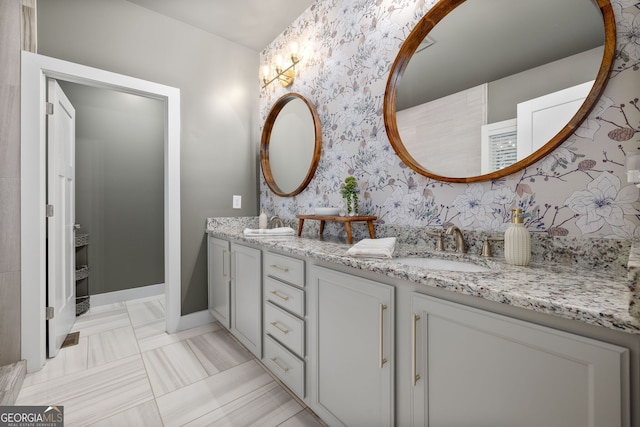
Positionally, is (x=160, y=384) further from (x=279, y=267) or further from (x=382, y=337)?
(x=382, y=337)

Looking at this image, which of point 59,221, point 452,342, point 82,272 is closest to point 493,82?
point 452,342

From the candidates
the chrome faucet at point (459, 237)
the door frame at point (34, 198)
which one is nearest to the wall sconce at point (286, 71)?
the door frame at point (34, 198)

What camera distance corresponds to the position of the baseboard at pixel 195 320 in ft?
7.72

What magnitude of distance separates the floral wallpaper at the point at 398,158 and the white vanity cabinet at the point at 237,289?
0.62 m

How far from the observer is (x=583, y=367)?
1.92 ft

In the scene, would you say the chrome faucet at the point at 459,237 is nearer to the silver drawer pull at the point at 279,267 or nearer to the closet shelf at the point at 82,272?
the silver drawer pull at the point at 279,267

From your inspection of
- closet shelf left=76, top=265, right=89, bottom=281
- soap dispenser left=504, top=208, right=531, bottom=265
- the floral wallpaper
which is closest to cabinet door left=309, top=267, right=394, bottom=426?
soap dispenser left=504, top=208, right=531, bottom=265

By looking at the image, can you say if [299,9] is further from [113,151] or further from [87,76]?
[113,151]

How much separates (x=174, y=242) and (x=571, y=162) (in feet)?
8.20

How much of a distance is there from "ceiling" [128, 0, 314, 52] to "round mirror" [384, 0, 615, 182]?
128 centimetres

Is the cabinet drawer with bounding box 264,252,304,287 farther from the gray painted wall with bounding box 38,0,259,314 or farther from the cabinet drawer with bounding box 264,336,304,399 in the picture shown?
the gray painted wall with bounding box 38,0,259,314

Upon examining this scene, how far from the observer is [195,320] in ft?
7.94

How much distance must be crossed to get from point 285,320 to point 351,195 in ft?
2.67

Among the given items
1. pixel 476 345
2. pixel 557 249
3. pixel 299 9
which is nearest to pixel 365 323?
pixel 476 345
